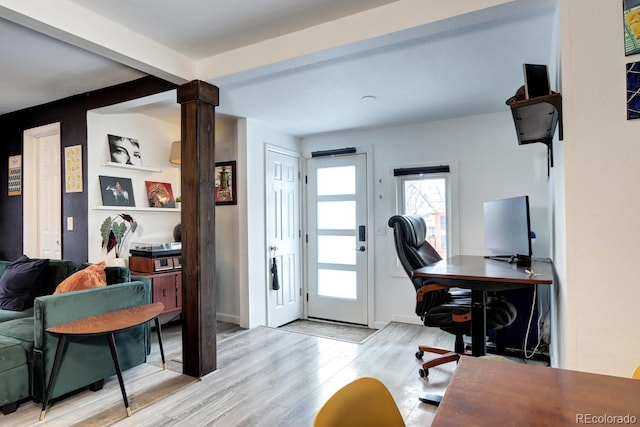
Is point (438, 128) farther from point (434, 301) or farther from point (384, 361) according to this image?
point (384, 361)

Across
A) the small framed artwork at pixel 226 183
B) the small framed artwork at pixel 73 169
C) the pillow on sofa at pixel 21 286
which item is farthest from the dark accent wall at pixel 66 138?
the small framed artwork at pixel 226 183

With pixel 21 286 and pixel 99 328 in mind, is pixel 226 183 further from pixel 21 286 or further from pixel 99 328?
pixel 99 328

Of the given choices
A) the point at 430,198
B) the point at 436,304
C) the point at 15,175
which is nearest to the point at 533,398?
the point at 436,304

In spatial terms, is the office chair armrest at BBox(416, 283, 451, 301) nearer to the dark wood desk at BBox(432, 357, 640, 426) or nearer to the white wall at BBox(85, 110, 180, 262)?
the dark wood desk at BBox(432, 357, 640, 426)

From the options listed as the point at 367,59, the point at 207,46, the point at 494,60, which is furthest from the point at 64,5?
the point at 494,60

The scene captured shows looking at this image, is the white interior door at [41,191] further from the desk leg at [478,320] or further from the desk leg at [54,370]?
the desk leg at [478,320]

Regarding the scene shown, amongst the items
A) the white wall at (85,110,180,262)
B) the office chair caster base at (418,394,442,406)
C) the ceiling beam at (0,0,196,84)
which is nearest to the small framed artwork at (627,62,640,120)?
the office chair caster base at (418,394,442,406)

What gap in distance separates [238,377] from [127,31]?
2.43 meters

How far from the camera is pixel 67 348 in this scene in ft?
7.44

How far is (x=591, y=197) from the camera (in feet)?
4.83

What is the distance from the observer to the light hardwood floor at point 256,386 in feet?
6.91

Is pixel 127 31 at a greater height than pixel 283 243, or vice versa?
pixel 127 31

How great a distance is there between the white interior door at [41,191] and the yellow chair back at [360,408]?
3958 millimetres

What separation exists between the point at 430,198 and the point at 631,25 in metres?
2.72
